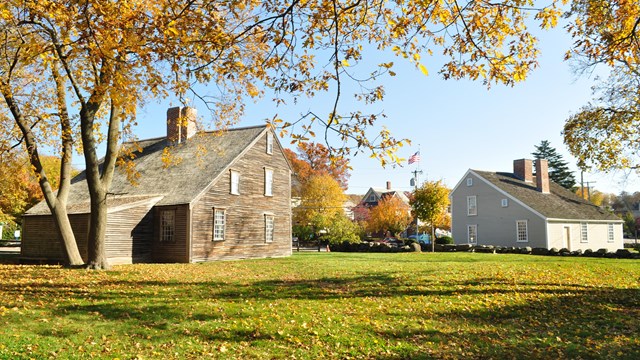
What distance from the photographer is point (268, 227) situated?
3042cm

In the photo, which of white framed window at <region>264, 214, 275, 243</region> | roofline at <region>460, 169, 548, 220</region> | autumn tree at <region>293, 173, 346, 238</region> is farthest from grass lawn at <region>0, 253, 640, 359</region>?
autumn tree at <region>293, 173, 346, 238</region>

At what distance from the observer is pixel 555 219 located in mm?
39500

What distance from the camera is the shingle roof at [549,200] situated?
40.7m

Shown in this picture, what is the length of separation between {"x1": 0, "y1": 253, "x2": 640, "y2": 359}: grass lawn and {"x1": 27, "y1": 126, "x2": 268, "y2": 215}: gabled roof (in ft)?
34.0

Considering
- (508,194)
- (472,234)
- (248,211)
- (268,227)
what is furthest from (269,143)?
(472,234)

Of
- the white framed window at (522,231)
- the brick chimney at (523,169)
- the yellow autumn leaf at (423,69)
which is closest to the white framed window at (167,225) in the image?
the yellow autumn leaf at (423,69)

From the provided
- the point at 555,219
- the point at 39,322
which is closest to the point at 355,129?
the point at 39,322

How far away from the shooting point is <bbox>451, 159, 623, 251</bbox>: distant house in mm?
39844

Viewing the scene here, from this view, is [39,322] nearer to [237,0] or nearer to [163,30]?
[163,30]

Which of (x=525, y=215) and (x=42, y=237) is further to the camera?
(x=525, y=215)

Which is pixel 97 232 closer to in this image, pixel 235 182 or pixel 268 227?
pixel 235 182

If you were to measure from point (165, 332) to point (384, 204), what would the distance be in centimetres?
5135

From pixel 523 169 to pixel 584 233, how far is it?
790 centimetres

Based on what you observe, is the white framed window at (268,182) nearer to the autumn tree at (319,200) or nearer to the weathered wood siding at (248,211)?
the weathered wood siding at (248,211)
